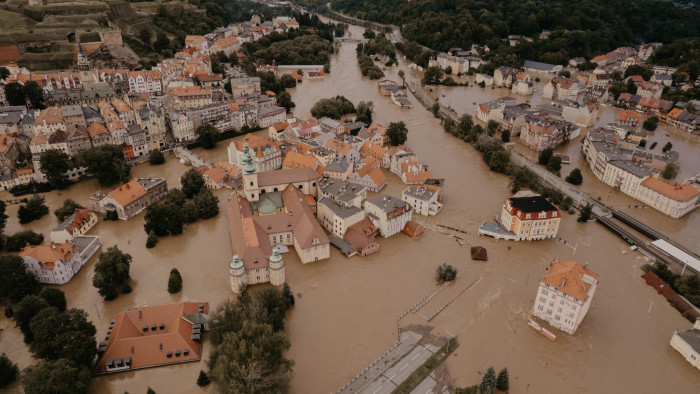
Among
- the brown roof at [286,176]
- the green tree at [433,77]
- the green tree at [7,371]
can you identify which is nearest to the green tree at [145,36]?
the green tree at [433,77]

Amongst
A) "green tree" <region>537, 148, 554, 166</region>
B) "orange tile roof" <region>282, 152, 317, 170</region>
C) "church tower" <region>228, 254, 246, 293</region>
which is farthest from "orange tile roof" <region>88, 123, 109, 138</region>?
"green tree" <region>537, 148, 554, 166</region>

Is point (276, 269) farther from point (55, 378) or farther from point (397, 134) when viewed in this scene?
point (397, 134)

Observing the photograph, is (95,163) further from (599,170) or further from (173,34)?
(173,34)

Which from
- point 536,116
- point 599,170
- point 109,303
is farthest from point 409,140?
point 109,303

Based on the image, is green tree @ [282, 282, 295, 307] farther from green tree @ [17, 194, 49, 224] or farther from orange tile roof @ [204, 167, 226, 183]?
green tree @ [17, 194, 49, 224]

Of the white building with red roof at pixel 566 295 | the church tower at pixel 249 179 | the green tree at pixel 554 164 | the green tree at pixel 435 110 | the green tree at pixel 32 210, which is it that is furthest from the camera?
the green tree at pixel 435 110

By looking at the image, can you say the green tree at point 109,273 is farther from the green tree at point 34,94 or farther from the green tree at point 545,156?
the green tree at point 545,156
